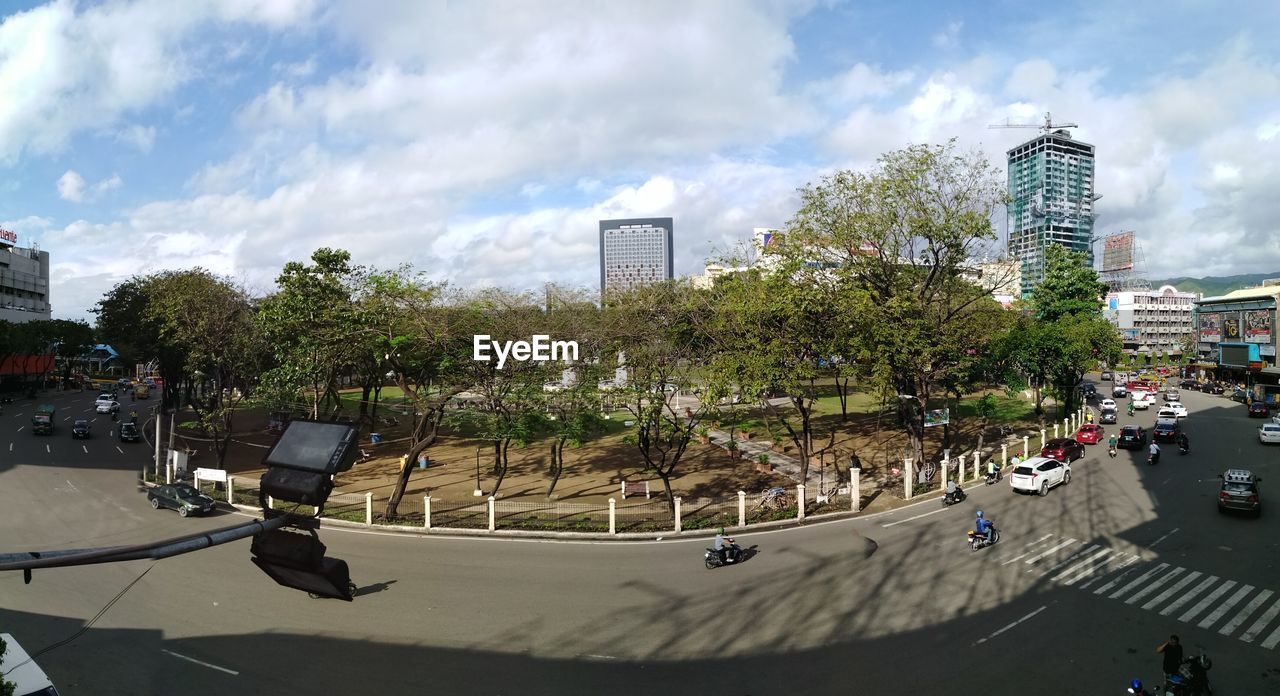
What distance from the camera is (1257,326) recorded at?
67688 millimetres

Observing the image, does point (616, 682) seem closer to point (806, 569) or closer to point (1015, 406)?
point (806, 569)

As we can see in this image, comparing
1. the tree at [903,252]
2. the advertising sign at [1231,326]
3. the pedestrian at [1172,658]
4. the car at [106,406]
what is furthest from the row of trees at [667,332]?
the advertising sign at [1231,326]

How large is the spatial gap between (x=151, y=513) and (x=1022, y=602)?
96.6ft

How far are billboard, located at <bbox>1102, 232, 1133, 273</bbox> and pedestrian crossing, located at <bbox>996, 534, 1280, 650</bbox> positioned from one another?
499ft

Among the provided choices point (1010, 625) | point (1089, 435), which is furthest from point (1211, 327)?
point (1010, 625)

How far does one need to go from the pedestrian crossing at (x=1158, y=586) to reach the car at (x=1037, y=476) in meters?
6.82

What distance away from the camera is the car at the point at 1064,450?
31531 millimetres

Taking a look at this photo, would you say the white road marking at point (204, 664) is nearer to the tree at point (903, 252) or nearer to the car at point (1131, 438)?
the tree at point (903, 252)

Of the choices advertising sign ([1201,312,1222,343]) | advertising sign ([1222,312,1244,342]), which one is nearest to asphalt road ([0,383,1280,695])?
advertising sign ([1222,312,1244,342])

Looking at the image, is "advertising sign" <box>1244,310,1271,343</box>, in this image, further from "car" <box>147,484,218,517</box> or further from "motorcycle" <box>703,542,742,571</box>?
"car" <box>147,484,218,517</box>

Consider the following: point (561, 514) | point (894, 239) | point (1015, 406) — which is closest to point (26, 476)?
point (561, 514)

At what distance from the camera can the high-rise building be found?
3514 inches

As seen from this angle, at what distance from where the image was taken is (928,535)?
21.8 m

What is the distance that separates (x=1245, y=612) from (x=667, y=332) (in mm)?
21380
